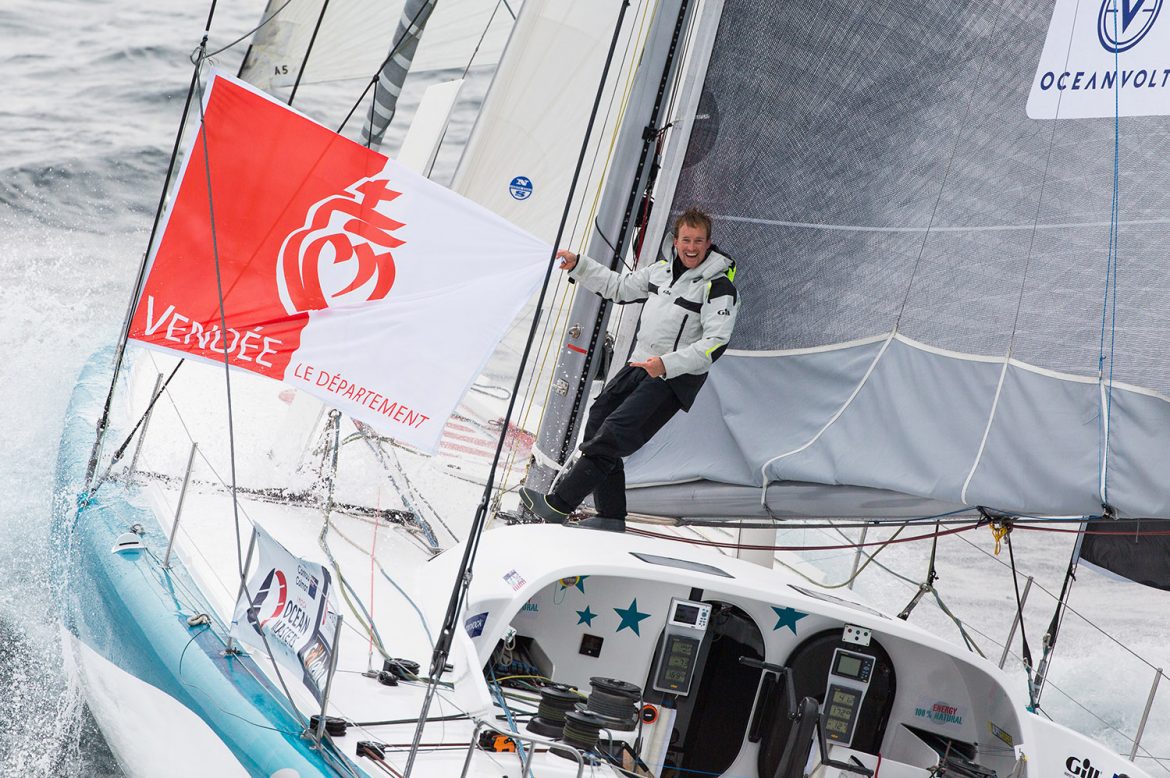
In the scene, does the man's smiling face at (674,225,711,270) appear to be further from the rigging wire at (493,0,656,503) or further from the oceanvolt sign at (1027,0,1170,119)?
the oceanvolt sign at (1027,0,1170,119)

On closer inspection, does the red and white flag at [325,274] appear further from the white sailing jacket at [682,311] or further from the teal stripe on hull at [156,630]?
the white sailing jacket at [682,311]

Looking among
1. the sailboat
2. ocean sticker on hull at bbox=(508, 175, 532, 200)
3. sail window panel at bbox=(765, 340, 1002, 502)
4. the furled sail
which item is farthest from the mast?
the furled sail

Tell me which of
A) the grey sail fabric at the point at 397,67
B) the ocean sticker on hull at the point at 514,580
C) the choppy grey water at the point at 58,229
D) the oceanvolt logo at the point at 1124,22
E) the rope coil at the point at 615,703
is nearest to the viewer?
the rope coil at the point at 615,703

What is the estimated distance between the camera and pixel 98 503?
13.2 ft

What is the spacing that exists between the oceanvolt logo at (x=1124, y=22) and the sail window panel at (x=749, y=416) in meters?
1.13

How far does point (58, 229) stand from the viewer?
9.38 m

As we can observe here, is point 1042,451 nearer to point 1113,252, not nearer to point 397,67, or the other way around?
point 1113,252

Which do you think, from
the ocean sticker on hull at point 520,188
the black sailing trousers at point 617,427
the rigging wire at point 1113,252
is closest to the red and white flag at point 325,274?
the black sailing trousers at point 617,427

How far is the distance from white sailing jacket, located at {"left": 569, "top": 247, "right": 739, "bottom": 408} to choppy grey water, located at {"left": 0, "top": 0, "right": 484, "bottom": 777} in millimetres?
2137

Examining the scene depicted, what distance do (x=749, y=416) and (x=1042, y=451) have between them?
1000 mm

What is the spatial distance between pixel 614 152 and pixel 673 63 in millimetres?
393

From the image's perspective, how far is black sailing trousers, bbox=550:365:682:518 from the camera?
4.07m

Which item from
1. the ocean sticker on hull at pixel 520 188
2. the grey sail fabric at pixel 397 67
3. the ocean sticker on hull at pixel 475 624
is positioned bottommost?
the ocean sticker on hull at pixel 475 624

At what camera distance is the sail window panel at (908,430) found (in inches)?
147
